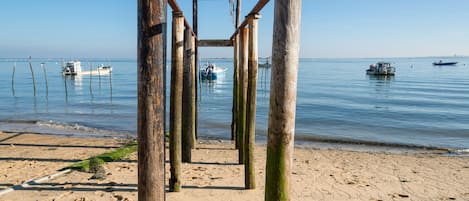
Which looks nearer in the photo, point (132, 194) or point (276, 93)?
point (276, 93)

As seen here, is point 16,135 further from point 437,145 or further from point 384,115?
point 384,115

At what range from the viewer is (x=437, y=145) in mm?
13117

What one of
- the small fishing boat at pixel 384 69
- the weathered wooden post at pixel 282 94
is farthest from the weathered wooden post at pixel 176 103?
the small fishing boat at pixel 384 69

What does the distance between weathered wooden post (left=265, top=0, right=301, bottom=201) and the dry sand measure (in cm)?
310

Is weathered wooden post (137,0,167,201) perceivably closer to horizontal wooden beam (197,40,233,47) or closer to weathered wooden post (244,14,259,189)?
weathered wooden post (244,14,259,189)

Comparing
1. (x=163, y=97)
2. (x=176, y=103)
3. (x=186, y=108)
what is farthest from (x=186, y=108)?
(x=163, y=97)

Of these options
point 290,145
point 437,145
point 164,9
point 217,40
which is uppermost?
point 217,40

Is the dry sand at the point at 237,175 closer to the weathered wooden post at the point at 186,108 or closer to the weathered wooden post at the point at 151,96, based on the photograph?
the weathered wooden post at the point at 186,108

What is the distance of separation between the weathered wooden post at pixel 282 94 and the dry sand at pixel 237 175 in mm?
3095

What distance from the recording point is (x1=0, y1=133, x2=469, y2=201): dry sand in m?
6.06

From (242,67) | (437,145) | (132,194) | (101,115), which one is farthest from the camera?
(101,115)

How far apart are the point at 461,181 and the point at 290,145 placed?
685 cm

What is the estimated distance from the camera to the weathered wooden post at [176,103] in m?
5.74

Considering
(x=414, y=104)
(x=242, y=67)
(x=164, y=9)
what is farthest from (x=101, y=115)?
(x=414, y=104)
